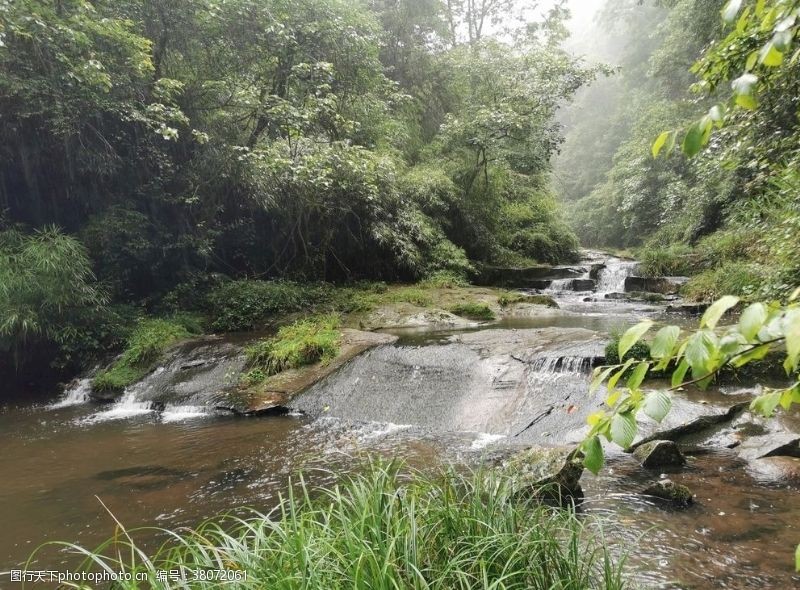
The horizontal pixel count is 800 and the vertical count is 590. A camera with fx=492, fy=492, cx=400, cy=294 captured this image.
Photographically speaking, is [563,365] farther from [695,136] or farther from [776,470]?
[695,136]

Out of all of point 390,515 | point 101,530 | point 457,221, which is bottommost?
point 101,530

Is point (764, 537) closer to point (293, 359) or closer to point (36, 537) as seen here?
point (36, 537)

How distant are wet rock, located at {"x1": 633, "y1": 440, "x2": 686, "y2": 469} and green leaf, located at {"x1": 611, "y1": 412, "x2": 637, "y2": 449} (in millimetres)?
3953

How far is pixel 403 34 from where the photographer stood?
17984 mm

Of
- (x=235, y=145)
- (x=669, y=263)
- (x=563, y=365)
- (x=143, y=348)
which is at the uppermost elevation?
(x=235, y=145)

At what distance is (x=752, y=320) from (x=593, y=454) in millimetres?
428

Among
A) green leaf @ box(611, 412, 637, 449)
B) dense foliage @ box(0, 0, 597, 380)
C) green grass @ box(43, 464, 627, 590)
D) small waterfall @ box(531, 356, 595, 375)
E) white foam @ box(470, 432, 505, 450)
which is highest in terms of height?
dense foliage @ box(0, 0, 597, 380)

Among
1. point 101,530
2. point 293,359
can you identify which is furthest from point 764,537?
point 293,359

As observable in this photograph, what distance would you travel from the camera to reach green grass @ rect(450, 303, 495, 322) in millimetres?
10906

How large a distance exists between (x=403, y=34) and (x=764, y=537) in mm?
18597

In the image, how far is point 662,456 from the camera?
14.6 feet

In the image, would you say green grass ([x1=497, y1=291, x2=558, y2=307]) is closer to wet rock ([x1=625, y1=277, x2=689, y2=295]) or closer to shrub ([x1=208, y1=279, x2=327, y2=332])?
wet rock ([x1=625, y1=277, x2=689, y2=295])

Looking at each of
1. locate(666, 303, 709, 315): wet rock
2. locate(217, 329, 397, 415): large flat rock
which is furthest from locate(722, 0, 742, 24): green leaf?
locate(666, 303, 709, 315): wet rock

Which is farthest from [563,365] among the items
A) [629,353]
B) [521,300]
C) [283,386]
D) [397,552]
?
[521,300]
